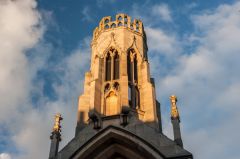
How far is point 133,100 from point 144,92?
1323 millimetres

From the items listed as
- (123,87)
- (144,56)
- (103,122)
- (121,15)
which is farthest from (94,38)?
(103,122)

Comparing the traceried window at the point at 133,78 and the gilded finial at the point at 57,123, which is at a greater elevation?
the traceried window at the point at 133,78

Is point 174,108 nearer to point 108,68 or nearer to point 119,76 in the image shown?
point 119,76

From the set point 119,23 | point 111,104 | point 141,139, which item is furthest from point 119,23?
point 141,139

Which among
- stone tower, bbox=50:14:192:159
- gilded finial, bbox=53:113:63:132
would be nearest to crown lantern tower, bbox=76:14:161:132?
stone tower, bbox=50:14:192:159

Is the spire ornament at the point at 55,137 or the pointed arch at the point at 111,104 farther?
the pointed arch at the point at 111,104

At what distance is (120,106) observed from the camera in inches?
960

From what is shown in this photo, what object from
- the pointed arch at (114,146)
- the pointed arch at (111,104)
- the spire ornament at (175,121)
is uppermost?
the pointed arch at (111,104)

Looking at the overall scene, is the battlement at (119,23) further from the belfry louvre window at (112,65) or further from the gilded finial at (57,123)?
the gilded finial at (57,123)

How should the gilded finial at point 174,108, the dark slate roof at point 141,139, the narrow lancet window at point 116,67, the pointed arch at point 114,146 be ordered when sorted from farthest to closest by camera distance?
the narrow lancet window at point 116,67, the gilded finial at point 174,108, the pointed arch at point 114,146, the dark slate roof at point 141,139

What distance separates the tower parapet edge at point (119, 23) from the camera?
31.1 metres

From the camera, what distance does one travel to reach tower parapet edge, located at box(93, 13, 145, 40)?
102 ft

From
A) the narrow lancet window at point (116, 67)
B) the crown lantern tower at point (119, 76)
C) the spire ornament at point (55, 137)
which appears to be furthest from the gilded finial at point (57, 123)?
the narrow lancet window at point (116, 67)

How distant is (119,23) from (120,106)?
32.6 ft
